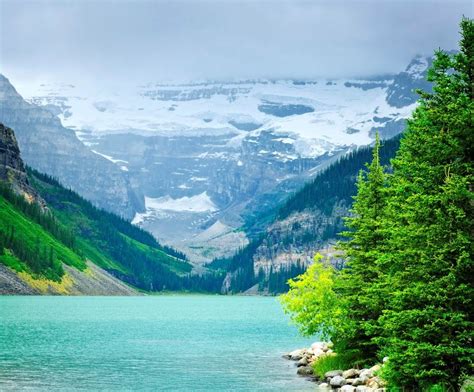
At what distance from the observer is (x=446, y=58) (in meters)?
42.8

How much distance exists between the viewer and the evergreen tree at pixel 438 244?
39125 millimetres

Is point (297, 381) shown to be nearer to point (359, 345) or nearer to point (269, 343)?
point (359, 345)

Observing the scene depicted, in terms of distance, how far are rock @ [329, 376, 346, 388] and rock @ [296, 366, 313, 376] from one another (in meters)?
9.94

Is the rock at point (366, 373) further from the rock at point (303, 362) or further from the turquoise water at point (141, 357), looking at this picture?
the rock at point (303, 362)

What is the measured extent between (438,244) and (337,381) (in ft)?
78.2

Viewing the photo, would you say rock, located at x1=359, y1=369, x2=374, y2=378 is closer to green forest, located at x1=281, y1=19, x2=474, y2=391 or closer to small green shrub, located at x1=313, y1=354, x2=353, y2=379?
small green shrub, located at x1=313, y1=354, x2=353, y2=379

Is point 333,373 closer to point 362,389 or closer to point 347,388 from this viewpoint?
point 347,388

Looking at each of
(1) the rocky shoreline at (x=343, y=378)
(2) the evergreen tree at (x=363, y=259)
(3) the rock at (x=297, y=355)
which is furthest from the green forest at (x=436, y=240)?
(3) the rock at (x=297, y=355)

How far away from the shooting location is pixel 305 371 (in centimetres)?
7175

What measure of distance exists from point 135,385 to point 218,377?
29.4 feet

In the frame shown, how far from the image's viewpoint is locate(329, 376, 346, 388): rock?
59.9 m

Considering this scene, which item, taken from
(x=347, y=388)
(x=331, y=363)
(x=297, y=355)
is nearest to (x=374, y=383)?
(x=347, y=388)

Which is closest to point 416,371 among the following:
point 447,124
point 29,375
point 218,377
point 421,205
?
point 421,205

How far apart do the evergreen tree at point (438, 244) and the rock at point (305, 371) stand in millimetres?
28141
